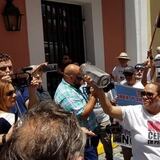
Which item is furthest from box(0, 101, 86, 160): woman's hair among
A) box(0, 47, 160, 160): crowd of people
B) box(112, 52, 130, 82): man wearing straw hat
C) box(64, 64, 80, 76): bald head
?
box(112, 52, 130, 82): man wearing straw hat

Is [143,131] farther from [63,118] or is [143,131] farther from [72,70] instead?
[63,118]

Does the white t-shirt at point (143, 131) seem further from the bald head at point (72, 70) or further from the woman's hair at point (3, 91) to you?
the woman's hair at point (3, 91)

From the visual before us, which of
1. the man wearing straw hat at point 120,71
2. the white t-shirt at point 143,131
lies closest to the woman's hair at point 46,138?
the white t-shirt at point 143,131

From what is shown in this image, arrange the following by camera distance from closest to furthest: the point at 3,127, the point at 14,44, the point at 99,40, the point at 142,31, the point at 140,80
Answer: the point at 3,127
the point at 140,80
the point at 14,44
the point at 99,40
the point at 142,31

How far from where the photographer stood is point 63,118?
147 centimetres

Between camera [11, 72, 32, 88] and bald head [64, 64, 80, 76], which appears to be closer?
camera [11, 72, 32, 88]

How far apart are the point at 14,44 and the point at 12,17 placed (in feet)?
1.47

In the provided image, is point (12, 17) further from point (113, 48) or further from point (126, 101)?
point (113, 48)

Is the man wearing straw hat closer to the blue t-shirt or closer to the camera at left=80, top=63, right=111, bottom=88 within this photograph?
the blue t-shirt

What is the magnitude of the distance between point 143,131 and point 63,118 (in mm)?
2558

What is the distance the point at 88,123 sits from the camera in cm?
424

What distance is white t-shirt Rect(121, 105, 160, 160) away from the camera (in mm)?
3900

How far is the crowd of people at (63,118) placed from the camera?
1372 mm

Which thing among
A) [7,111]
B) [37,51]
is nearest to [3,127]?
[7,111]
